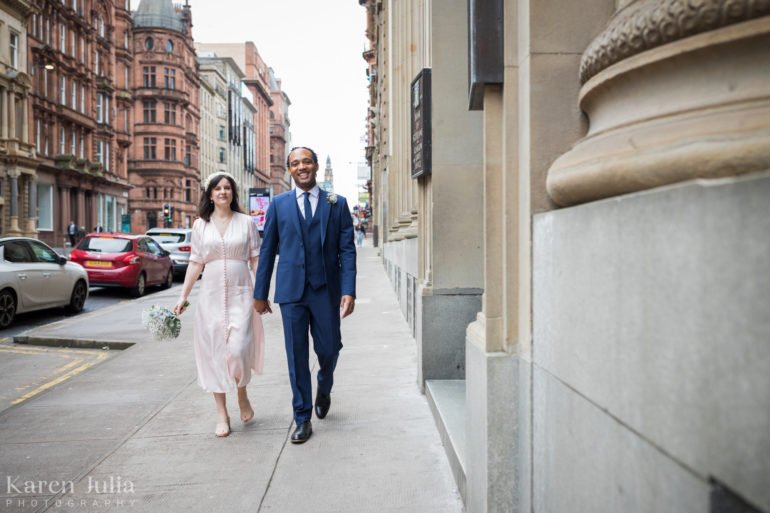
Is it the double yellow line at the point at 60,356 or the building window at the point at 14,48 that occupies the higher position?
the building window at the point at 14,48

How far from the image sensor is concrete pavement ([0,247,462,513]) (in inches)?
148

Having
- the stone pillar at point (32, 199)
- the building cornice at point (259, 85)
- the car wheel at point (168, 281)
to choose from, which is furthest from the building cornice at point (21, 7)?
the building cornice at point (259, 85)

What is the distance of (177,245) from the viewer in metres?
23.0

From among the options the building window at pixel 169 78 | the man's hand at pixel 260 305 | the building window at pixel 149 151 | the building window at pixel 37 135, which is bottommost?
the man's hand at pixel 260 305

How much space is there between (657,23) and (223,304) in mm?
3865

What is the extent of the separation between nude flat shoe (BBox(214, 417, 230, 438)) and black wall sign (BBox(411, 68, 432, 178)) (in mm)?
2555

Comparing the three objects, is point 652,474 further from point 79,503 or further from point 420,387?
point 420,387

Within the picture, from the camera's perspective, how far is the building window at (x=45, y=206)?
168 ft

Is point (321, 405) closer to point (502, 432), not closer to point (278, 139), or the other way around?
point (502, 432)

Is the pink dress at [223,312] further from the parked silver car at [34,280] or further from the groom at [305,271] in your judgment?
the parked silver car at [34,280]

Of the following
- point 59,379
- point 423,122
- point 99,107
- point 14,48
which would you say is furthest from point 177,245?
point 99,107

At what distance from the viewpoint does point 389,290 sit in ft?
51.4

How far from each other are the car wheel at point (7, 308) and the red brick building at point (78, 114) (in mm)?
41862

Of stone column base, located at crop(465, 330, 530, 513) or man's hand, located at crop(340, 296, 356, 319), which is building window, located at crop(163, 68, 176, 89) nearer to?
man's hand, located at crop(340, 296, 356, 319)
